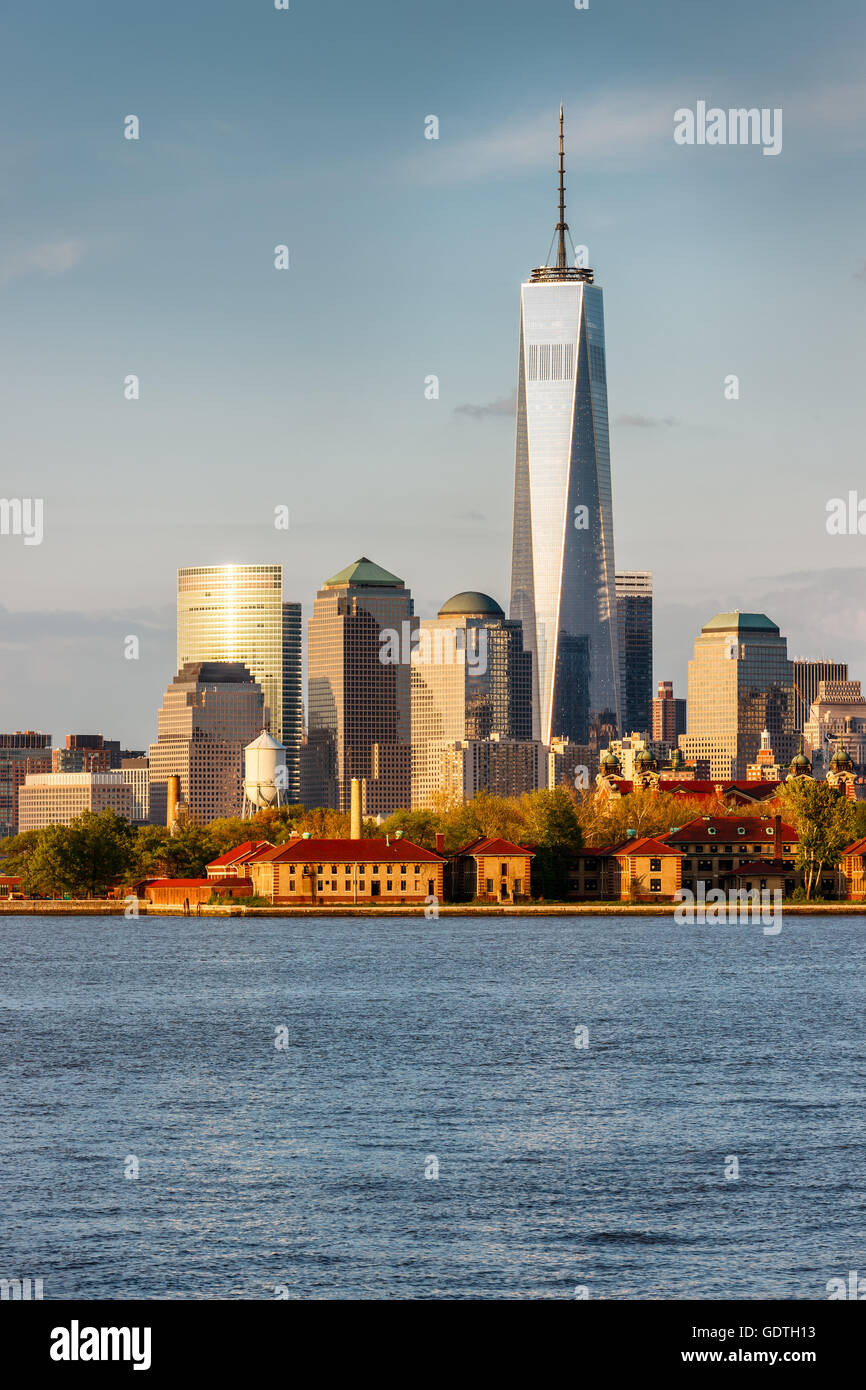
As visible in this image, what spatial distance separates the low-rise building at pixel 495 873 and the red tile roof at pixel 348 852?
360cm

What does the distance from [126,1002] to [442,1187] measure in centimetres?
4139

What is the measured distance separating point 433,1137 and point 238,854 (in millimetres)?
128383

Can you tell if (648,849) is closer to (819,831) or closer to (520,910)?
(819,831)

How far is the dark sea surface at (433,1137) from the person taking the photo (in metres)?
27.5

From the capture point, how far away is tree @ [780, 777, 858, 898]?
15425cm

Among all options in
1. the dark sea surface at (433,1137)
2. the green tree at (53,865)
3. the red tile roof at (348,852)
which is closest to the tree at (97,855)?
the green tree at (53,865)

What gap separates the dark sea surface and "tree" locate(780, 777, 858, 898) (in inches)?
2907

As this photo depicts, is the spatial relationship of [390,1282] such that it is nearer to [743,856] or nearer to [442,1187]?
[442,1187]

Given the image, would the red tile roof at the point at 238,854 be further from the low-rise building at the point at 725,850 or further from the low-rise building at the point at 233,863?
the low-rise building at the point at 725,850

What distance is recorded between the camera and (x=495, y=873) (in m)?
156

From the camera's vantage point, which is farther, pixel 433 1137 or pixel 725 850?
pixel 725 850

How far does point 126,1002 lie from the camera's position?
238 ft

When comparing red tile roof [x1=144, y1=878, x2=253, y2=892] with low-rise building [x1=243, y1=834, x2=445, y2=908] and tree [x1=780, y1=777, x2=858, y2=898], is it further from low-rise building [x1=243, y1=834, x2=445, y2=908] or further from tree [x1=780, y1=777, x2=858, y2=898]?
tree [x1=780, y1=777, x2=858, y2=898]

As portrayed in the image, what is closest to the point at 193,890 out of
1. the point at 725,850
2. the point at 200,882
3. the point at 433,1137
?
the point at 200,882
